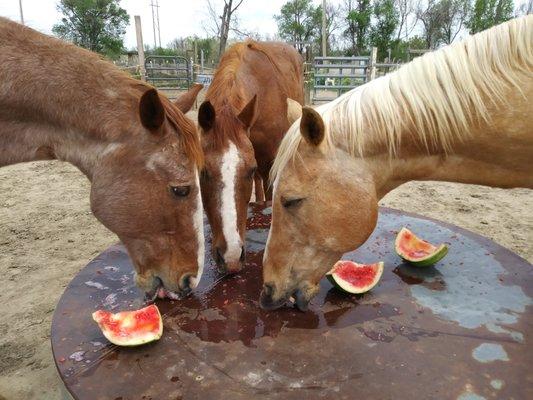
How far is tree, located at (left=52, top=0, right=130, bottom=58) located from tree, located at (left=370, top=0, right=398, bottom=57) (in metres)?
31.0

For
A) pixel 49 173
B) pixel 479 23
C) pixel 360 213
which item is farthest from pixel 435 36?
pixel 360 213

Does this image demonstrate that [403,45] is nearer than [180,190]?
No

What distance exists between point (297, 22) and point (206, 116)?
6525 centimetres

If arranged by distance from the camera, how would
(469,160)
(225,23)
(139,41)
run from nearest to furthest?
(469,160), (139,41), (225,23)

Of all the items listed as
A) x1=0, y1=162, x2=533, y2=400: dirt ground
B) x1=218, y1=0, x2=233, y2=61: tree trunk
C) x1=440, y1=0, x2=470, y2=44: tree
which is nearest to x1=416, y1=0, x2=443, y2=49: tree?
x1=440, y1=0, x2=470, y2=44: tree

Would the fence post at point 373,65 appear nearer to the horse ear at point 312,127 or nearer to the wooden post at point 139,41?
the wooden post at point 139,41

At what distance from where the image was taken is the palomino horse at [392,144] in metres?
2.34

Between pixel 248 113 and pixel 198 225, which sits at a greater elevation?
pixel 248 113

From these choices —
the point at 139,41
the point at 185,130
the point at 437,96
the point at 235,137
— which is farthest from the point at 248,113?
the point at 139,41

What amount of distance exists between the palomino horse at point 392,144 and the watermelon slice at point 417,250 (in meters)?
0.52

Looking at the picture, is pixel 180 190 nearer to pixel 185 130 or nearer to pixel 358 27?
pixel 185 130

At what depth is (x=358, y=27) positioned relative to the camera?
177ft

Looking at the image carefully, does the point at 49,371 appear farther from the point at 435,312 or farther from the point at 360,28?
the point at 360,28

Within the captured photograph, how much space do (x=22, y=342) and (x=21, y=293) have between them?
3.34 feet
